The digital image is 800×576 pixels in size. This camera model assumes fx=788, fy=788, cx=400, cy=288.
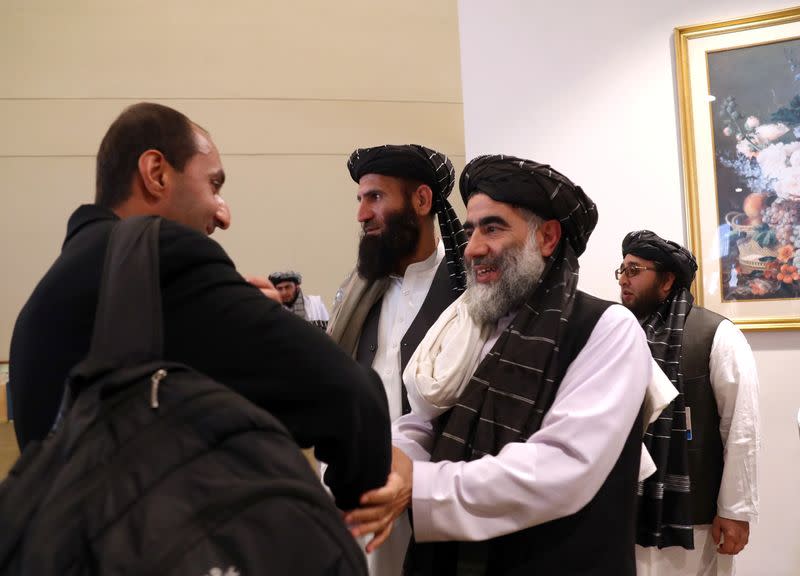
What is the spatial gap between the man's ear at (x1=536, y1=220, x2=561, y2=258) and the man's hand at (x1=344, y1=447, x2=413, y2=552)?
66 centimetres

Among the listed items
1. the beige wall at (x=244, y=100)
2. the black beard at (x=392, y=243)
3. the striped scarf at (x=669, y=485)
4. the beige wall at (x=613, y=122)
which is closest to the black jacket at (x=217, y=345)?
the black beard at (x=392, y=243)

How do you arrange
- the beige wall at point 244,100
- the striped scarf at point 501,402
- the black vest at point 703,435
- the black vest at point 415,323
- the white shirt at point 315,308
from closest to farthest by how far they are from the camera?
the striped scarf at point 501,402 < the black vest at point 415,323 < the black vest at point 703,435 < the white shirt at point 315,308 < the beige wall at point 244,100

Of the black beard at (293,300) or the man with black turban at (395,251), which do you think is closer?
the man with black turban at (395,251)

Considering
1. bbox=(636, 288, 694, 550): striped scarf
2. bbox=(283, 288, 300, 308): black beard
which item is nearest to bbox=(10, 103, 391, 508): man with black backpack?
bbox=(636, 288, 694, 550): striped scarf

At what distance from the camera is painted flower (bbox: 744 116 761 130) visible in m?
3.80

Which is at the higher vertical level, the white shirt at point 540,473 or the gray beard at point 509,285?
the gray beard at point 509,285

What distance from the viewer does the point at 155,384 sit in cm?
79

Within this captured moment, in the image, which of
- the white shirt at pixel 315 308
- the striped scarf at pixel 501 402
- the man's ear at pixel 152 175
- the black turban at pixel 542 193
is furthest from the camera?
the white shirt at pixel 315 308

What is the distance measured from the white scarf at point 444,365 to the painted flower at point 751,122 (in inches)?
99.1

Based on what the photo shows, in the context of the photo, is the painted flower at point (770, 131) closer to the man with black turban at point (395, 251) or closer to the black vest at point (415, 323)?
the man with black turban at point (395, 251)

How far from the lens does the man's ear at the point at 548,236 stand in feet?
6.41

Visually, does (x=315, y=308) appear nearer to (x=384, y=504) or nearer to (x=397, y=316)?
(x=397, y=316)

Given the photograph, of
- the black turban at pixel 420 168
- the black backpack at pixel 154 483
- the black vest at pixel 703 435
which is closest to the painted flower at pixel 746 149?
the black vest at pixel 703 435

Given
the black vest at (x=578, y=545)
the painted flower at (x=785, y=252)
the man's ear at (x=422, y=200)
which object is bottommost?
the black vest at (x=578, y=545)
